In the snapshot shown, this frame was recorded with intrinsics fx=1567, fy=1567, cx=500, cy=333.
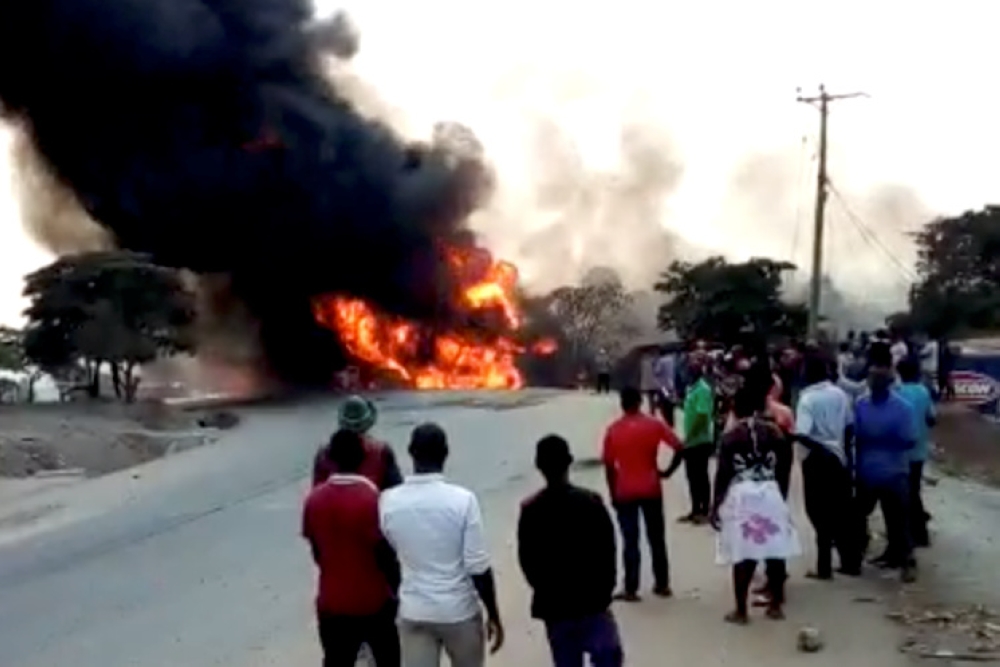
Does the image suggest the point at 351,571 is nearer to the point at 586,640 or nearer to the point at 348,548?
the point at 348,548

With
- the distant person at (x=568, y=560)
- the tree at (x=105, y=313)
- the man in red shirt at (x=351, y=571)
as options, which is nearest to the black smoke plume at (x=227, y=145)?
the tree at (x=105, y=313)

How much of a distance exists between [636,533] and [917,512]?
329 cm

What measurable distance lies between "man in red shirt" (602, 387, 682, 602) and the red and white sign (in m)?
20.2

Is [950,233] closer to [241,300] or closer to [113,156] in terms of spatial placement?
[241,300]

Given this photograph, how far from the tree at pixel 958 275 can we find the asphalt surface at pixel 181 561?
93.6ft

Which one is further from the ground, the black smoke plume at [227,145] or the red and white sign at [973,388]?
the black smoke plume at [227,145]

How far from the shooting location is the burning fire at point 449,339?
45031 millimetres

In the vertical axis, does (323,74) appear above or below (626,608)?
above

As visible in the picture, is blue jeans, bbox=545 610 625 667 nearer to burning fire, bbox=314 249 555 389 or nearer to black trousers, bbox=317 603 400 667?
black trousers, bbox=317 603 400 667

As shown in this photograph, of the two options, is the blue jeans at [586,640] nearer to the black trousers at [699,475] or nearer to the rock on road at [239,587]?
the rock on road at [239,587]

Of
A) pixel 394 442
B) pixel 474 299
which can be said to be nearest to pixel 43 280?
pixel 474 299

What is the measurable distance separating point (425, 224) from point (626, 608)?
1360 inches

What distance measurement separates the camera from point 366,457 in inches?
266

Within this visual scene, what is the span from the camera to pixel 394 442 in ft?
76.8
